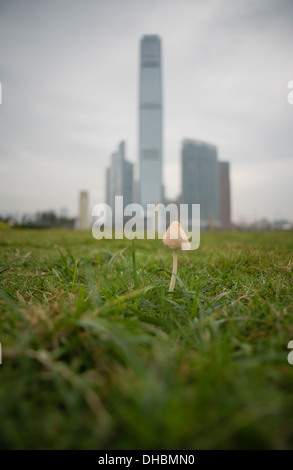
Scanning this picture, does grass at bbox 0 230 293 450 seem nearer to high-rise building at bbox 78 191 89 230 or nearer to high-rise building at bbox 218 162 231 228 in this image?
high-rise building at bbox 78 191 89 230

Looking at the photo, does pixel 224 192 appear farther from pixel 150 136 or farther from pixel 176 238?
pixel 176 238

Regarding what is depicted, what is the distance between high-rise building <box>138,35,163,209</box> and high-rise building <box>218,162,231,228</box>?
4843cm

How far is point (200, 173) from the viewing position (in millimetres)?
113750

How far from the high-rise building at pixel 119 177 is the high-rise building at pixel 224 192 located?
44677mm

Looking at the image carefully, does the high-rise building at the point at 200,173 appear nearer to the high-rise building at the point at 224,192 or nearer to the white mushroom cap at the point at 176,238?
the high-rise building at the point at 224,192

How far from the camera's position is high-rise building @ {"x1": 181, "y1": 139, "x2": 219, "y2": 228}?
111 m

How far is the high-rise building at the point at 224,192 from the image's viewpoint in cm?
11050

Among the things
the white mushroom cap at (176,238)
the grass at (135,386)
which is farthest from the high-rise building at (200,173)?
the grass at (135,386)

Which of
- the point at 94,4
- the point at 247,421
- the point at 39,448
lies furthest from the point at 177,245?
the point at 94,4

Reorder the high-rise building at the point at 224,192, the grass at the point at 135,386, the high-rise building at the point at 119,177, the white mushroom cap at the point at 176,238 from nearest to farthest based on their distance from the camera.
Answer: 1. the grass at the point at 135,386
2. the white mushroom cap at the point at 176,238
3. the high-rise building at the point at 119,177
4. the high-rise building at the point at 224,192

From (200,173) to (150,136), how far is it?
47.4 m

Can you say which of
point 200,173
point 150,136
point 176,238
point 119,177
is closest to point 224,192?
point 200,173
